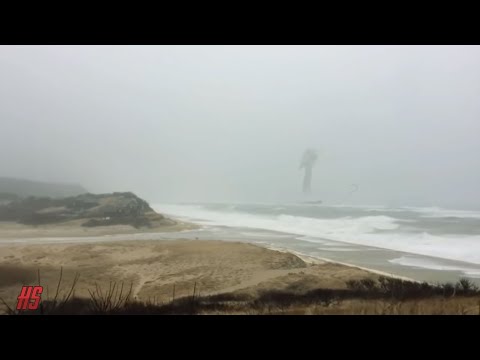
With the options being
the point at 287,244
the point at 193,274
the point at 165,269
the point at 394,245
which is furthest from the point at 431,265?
the point at 165,269

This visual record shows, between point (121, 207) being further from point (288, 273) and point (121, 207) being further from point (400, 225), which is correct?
point (400, 225)

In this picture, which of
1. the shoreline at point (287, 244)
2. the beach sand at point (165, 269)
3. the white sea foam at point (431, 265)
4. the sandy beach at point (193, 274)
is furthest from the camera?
the white sea foam at point (431, 265)

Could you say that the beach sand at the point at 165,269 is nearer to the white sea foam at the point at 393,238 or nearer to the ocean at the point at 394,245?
the ocean at the point at 394,245

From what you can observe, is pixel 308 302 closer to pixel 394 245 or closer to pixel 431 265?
pixel 431 265

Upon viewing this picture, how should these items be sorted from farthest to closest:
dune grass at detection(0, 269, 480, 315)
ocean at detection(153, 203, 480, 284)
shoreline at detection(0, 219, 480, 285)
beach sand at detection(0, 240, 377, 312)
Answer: ocean at detection(153, 203, 480, 284), shoreline at detection(0, 219, 480, 285), beach sand at detection(0, 240, 377, 312), dune grass at detection(0, 269, 480, 315)

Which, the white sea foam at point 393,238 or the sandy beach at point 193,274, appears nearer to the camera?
the sandy beach at point 193,274

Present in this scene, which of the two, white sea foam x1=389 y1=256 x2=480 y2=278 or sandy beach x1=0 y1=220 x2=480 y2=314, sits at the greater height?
white sea foam x1=389 y1=256 x2=480 y2=278

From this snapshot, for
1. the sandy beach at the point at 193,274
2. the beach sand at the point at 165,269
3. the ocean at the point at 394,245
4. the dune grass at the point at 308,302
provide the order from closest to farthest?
the dune grass at the point at 308,302 < the sandy beach at the point at 193,274 < the beach sand at the point at 165,269 < the ocean at the point at 394,245

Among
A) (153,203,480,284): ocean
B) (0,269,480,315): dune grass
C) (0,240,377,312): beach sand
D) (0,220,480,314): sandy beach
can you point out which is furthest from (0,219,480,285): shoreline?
(0,269,480,315): dune grass

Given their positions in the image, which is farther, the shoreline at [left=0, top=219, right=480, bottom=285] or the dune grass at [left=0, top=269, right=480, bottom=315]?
the shoreline at [left=0, top=219, right=480, bottom=285]

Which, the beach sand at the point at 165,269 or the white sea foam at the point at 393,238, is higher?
the white sea foam at the point at 393,238

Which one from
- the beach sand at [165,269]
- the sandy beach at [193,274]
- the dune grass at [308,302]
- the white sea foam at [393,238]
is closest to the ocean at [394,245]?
the white sea foam at [393,238]

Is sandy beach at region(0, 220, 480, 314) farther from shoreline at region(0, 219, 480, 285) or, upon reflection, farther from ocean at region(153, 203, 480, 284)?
ocean at region(153, 203, 480, 284)
